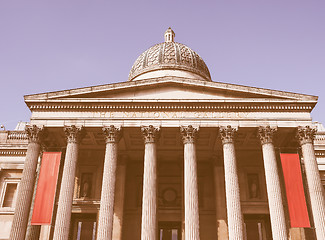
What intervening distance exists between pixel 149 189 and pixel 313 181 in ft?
32.5

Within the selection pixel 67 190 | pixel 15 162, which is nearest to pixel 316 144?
pixel 67 190

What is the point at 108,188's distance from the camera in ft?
64.3

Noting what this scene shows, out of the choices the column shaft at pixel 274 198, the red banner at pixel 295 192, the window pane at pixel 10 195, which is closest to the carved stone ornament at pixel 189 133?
the column shaft at pixel 274 198

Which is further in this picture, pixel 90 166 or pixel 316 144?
pixel 316 144

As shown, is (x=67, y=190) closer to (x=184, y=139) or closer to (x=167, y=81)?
(x=184, y=139)

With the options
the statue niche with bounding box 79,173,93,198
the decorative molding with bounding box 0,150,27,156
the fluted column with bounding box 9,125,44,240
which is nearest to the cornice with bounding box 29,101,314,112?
the fluted column with bounding box 9,125,44,240

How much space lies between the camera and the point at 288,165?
67.2ft

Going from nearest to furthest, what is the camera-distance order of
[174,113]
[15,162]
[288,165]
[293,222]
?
[293,222] < [288,165] < [174,113] < [15,162]

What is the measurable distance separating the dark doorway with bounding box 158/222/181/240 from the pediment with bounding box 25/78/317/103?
32.1ft

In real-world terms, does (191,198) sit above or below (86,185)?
below

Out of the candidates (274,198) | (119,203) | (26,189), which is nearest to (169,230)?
(119,203)

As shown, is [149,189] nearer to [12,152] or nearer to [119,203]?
[119,203]

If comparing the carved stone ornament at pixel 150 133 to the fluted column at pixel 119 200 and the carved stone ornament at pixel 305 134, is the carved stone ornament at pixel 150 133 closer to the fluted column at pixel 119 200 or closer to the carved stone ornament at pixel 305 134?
the fluted column at pixel 119 200

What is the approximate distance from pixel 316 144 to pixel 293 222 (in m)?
11.6
